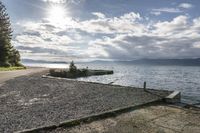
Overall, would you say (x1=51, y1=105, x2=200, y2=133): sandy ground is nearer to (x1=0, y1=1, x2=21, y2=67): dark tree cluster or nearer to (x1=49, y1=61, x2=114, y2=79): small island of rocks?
(x1=49, y1=61, x2=114, y2=79): small island of rocks

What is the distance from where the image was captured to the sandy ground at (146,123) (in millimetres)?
8625

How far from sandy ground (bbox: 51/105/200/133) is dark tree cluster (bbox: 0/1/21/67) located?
55442mm

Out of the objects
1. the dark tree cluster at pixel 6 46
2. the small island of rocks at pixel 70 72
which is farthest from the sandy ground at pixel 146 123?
the dark tree cluster at pixel 6 46

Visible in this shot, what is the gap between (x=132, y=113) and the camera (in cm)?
1128

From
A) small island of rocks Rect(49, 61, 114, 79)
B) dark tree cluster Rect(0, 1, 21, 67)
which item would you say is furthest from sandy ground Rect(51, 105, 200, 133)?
dark tree cluster Rect(0, 1, 21, 67)

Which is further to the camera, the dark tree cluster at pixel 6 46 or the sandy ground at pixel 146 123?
the dark tree cluster at pixel 6 46

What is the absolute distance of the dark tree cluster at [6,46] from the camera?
6041 cm

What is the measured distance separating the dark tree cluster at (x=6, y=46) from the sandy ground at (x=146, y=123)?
55442mm

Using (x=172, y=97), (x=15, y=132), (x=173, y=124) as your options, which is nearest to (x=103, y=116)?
(x=173, y=124)

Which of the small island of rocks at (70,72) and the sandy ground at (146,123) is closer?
the sandy ground at (146,123)

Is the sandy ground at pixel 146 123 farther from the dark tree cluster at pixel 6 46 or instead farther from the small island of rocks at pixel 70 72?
the dark tree cluster at pixel 6 46

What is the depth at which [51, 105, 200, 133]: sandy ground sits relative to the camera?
28.3ft

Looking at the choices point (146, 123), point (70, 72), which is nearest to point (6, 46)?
point (70, 72)

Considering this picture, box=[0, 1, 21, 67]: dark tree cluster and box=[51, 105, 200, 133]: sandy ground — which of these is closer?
box=[51, 105, 200, 133]: sandy ground
